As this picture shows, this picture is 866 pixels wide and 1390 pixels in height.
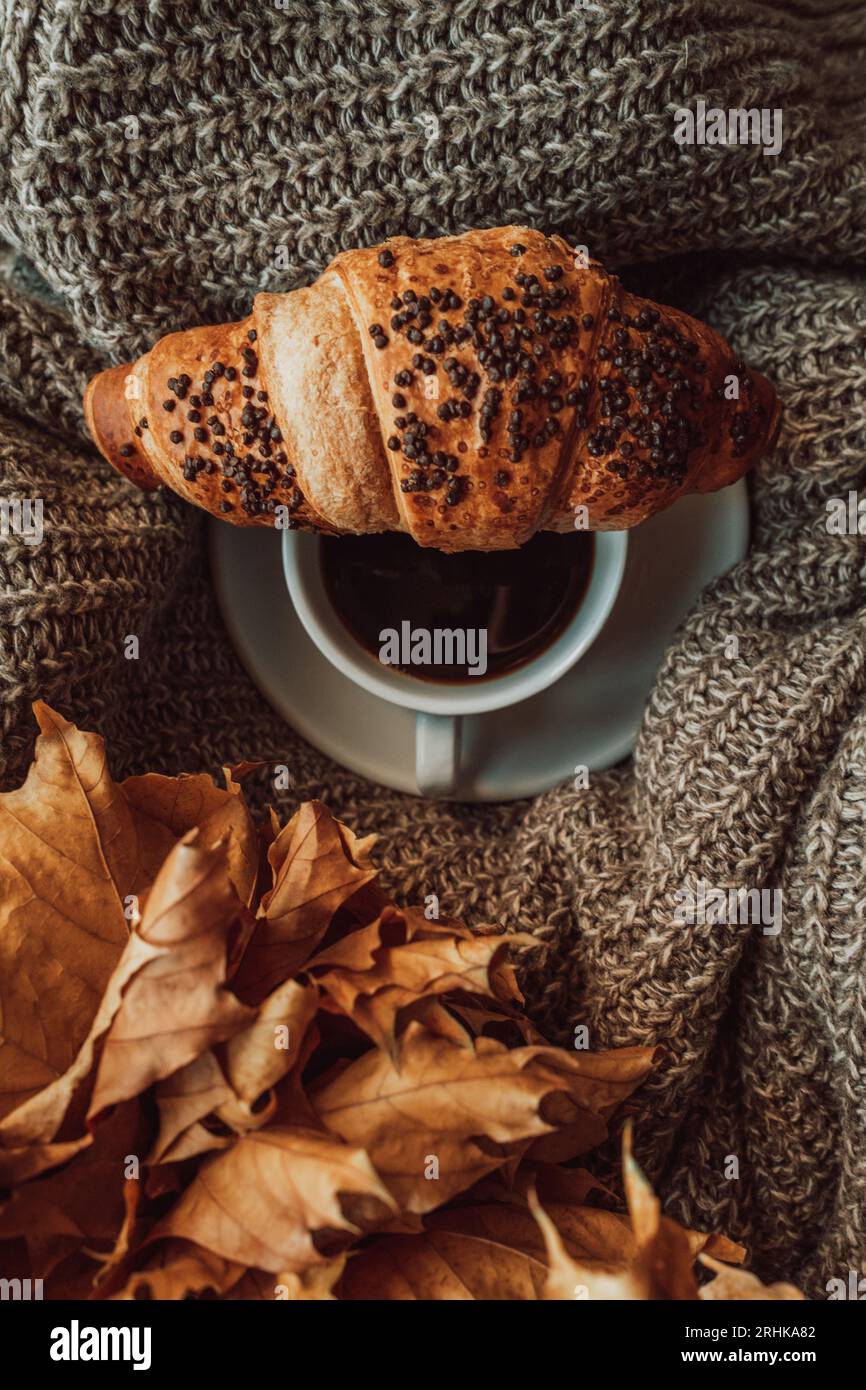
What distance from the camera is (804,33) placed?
925 mm

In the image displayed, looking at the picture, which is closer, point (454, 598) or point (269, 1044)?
point (269, 1044)

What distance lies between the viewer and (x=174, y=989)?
0.61 m

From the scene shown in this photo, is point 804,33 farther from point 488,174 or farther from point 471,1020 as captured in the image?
point 471,1020

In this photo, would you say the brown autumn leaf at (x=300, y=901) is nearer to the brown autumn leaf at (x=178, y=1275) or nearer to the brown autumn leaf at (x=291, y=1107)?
the brown autumn leaf at (x=291, y=1107)

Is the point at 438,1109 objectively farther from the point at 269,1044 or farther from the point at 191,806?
the point at 191,806

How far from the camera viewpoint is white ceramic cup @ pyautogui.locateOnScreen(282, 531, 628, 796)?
88cm

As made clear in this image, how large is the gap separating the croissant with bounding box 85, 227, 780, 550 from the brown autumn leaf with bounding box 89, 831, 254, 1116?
0.29 m

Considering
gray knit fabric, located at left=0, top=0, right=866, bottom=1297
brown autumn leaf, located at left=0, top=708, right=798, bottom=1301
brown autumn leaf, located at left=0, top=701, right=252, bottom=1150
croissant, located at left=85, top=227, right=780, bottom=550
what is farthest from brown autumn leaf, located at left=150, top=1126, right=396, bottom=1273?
croissant, located at left=85, top=227, right=780, bottom=550

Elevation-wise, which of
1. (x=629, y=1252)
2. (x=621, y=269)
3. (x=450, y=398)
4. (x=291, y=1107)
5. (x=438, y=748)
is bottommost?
(x=629, y=1252)

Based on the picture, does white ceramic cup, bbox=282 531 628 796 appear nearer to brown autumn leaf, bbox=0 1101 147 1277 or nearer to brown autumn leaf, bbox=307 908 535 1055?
brown autumn leaf, bbox=307 908 535 1055

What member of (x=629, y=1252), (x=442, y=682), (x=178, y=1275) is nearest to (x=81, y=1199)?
(x=178, y=1275)

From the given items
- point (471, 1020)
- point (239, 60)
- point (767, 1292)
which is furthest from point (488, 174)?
point (767, 1292)

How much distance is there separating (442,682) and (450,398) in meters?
0.27

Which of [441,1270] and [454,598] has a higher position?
[454,598]
